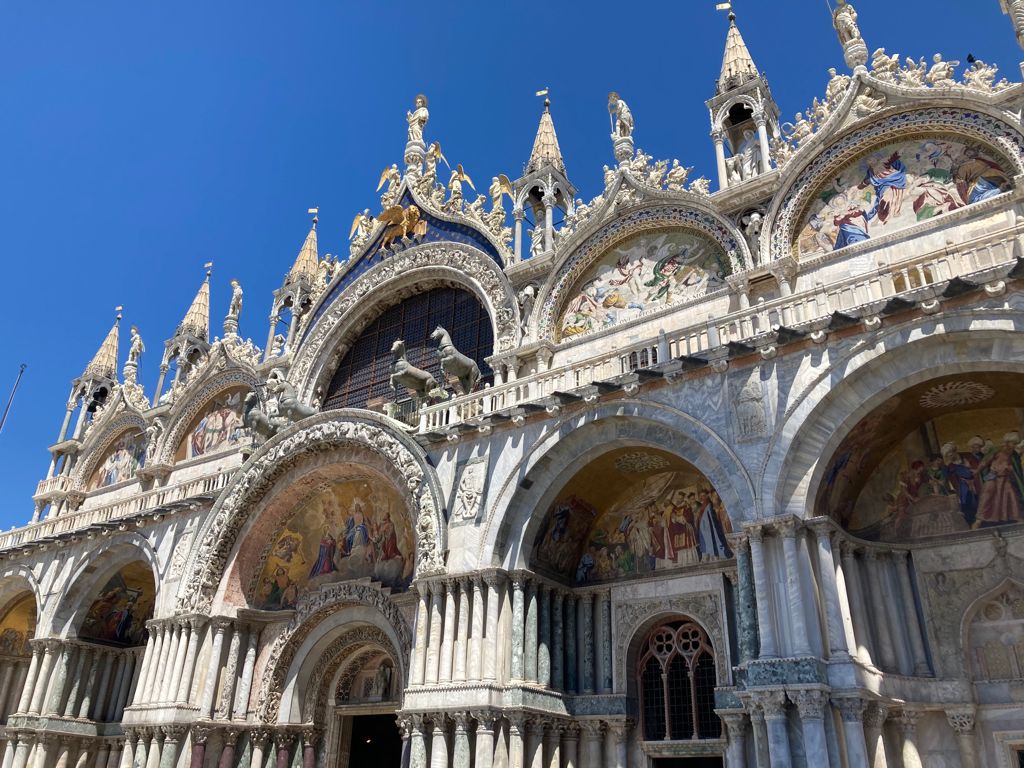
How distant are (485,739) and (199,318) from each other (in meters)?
21.4

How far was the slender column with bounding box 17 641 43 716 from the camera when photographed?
65.0 feet

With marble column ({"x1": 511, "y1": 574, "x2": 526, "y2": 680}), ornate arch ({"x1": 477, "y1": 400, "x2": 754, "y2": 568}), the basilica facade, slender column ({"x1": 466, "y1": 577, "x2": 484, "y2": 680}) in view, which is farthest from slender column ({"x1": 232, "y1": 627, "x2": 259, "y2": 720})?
marble column ({"x1": 511, "y1": 574, "x2": 526, "y2": 680})

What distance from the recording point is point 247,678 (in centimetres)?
1675

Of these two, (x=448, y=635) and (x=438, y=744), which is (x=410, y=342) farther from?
(x=438, y=744)

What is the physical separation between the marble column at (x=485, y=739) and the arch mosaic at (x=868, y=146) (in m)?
9.33

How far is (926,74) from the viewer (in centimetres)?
1409

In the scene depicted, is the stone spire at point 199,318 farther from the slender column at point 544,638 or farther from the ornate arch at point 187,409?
the slender column at point 544,638

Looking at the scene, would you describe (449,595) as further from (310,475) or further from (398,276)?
(398,276)

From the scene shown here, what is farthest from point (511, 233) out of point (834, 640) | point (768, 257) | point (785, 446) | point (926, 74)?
point (834, 640)

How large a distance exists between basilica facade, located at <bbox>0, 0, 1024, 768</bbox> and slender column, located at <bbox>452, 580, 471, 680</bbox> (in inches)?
2.6

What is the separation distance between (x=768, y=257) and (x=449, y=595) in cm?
836

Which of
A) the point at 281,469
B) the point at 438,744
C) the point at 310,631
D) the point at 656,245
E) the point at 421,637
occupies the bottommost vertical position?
the point at 438,744

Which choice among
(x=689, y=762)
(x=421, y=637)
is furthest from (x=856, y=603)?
(x=421, y=637)

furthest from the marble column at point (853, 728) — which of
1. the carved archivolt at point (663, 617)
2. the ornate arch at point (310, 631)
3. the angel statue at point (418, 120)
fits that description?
the angel statue at point (418, 120)
